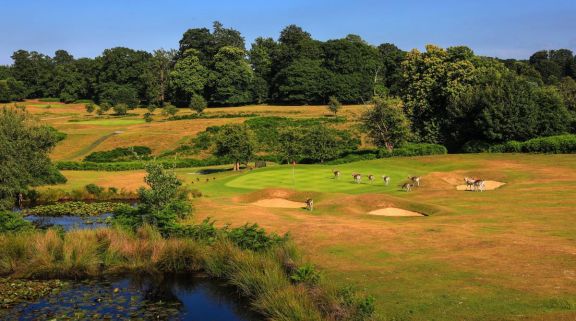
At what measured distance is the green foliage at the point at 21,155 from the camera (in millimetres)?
41844

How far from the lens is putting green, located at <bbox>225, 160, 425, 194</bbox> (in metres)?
48.5

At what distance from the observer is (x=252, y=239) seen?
77.7 ft

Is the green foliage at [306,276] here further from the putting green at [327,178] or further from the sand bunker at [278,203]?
the putting green at [327,178]

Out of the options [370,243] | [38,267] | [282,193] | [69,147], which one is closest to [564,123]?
[282,193]

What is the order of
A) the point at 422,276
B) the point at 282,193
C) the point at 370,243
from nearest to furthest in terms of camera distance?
the point at 422,276 < the point at 370,243 < the point at 282,193

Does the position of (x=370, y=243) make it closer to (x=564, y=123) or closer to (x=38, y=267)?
(x=38, y=267)

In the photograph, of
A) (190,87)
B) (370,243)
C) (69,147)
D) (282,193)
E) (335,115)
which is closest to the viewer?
(370,243)

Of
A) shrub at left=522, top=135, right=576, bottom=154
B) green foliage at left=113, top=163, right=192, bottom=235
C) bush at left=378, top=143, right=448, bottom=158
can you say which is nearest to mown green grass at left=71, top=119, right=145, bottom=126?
bush at left=378, top=143, right=448, bottom=158

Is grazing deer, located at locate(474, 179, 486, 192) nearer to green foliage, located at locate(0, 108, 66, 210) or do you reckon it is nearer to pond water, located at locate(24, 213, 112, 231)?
pond water, located at locate(24, 213, 112, 231)

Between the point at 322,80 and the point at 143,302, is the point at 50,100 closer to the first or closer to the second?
the point at 322,80

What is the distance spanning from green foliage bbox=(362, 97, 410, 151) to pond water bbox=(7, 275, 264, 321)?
54630 millimetres

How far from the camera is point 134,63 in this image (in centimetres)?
16712

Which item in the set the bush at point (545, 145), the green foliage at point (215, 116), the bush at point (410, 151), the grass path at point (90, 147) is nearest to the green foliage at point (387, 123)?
the bush at point (410, 151)

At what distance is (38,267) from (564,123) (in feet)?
237
